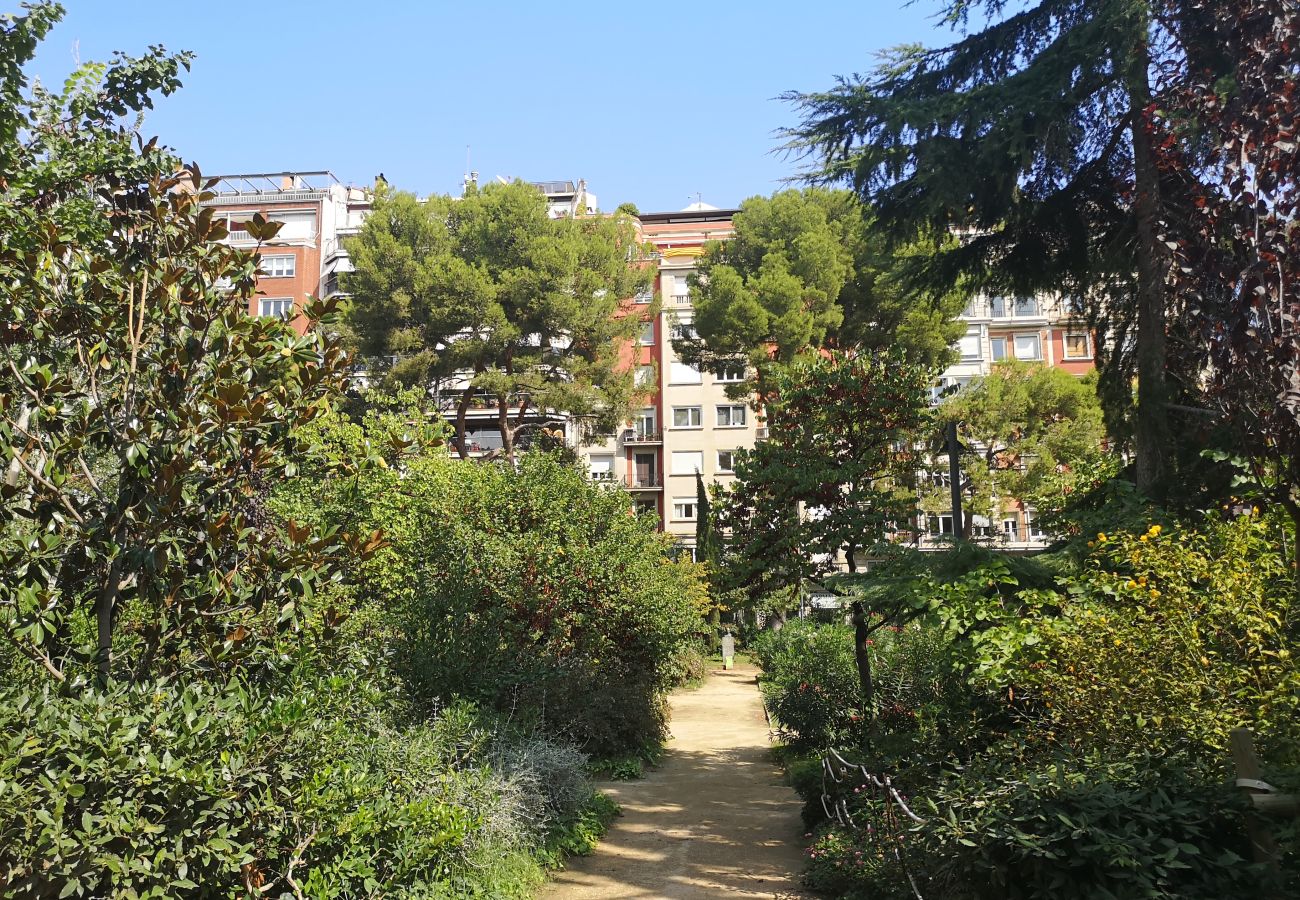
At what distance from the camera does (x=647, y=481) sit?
47.5 metres

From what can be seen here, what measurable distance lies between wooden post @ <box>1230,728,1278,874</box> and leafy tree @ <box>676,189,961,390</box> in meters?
28.5

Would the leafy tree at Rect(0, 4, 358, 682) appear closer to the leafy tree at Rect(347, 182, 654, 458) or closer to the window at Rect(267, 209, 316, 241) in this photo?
the leafy tree at Rect(347, 182, 654, 458)

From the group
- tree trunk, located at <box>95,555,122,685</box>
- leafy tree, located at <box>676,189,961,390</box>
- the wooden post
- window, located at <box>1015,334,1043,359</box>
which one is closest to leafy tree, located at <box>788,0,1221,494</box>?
the wooden post

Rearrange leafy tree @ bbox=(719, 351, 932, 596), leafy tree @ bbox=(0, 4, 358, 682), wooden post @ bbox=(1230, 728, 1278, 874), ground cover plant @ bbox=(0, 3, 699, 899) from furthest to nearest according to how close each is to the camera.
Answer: leafy tree @ bbox=(719, 351, 932, 596) < leafy tree @ bbox=(0, 4, 358, 682) < ground cover plant @ bbox=(0, 3, 699, 899) < wooden post @ bbox=(1230, 728, 1278, 874)

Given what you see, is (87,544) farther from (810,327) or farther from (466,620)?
(810,327)

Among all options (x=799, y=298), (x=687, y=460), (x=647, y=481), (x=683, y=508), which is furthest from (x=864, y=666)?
(x=647, y=481)

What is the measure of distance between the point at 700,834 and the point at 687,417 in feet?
123

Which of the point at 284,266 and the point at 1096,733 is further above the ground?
the point at 284,266

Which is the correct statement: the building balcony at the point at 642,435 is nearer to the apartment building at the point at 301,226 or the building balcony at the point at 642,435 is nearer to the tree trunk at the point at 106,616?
the apartment building at the point at 301,226

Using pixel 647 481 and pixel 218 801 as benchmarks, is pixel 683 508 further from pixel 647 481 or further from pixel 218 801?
pixel 218 801

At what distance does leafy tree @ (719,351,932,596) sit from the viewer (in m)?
15.1

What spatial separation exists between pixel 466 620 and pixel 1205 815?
303 inches

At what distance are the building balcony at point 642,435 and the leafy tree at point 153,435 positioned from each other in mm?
40552

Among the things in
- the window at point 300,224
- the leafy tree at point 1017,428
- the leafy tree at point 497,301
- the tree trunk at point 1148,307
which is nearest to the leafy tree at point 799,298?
the leafy tree at point 1017,428
